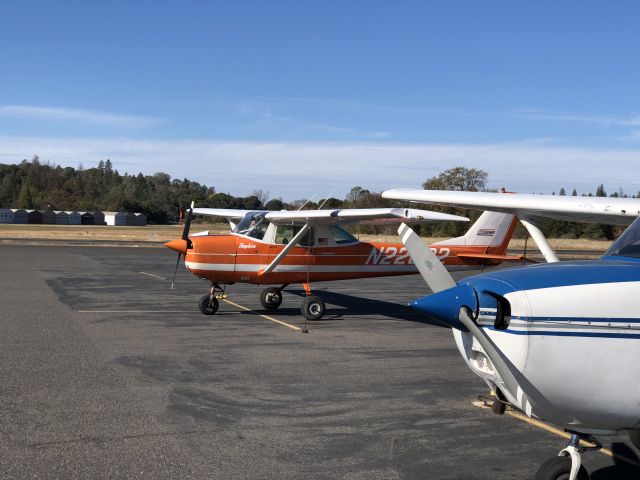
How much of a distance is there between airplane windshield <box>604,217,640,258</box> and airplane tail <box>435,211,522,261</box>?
9.95 metres

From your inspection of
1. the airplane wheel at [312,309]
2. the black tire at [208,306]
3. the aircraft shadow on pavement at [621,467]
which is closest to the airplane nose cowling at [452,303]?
the aircraft shadow on pavement at [621,467]

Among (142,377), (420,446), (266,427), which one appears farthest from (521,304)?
(142,377)

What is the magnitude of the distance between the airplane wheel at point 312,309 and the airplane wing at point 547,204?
19.0 ft

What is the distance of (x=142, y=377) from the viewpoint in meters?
8.03

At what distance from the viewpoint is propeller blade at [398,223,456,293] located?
4.69m

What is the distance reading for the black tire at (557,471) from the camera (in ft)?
14.0

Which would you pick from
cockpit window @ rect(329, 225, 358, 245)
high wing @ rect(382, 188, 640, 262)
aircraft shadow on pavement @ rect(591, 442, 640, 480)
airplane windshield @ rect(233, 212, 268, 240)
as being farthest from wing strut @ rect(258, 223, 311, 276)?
aircraft shadow on pavement @ rect(591, 442, 640, 480)

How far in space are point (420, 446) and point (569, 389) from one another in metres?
2.08

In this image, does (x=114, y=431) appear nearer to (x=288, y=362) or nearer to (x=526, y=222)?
(x=288, y=362)

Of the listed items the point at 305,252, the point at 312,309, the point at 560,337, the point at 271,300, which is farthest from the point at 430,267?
the point at 271,300

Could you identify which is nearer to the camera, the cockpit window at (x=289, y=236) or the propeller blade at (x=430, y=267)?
the propeller blade at (x=430, y=267)

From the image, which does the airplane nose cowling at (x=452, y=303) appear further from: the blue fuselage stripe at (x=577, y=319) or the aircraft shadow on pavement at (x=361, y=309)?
the aircraft shadow on pavement at (x=361, y=309)

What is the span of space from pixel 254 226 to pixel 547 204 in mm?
8838

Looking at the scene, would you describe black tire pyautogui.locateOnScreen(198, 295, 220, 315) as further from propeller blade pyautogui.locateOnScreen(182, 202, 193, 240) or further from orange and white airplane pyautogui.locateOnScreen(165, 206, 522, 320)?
propeller blade pyautogui.locateOnScreen(182, 202, 193, 240)
